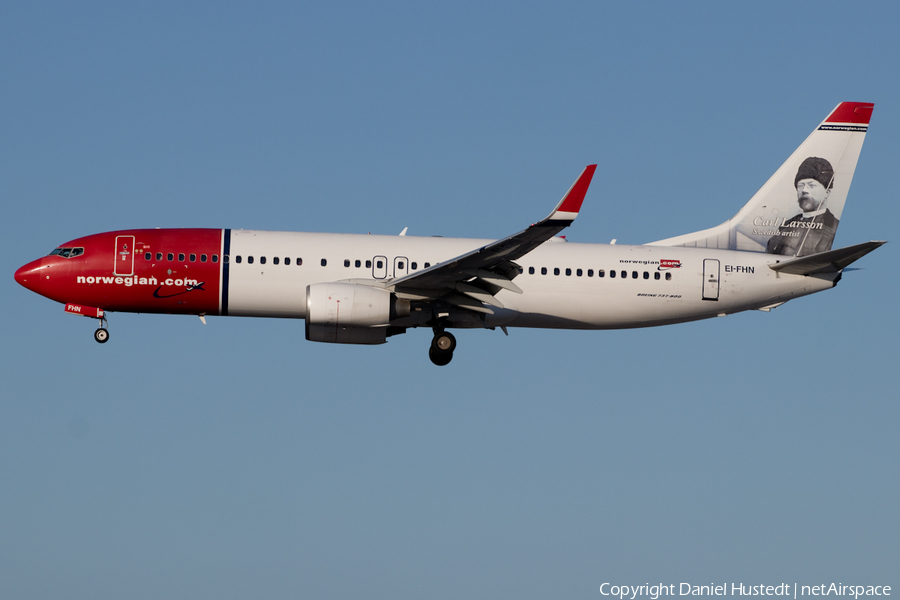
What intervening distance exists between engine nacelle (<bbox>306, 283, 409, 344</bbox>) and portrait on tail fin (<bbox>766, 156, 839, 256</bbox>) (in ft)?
47.6

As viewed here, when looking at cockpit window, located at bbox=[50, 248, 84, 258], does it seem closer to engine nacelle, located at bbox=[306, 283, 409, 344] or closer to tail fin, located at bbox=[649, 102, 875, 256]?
engine nacelle, located at bbox=[306, 283, 409, 344]

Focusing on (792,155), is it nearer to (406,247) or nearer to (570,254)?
(570,254)

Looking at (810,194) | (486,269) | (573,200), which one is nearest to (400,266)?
(486,269)

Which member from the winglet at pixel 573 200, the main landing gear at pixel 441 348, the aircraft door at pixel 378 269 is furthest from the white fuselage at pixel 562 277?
the winglet at pixel 573 200

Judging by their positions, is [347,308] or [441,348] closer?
[347,308]

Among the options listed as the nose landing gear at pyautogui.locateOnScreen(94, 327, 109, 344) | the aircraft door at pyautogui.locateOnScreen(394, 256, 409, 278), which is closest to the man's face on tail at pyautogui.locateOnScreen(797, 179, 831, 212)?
the aircraft door at pyautogui.locateOnScreen(394, 256, 409, 278)

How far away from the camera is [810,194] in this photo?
4044 cm

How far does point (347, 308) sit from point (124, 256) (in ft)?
25.3

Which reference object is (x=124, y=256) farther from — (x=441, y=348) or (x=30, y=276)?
(x=441, y=348)

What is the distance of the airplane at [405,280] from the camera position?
34344mm

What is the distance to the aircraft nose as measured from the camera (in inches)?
1410

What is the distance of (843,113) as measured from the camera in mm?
41000

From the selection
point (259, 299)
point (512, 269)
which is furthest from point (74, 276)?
point (512, 269)

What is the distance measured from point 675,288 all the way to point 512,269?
21.2ft
